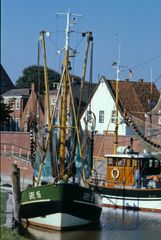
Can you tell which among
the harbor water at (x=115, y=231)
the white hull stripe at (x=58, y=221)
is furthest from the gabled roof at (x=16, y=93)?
the white hull stripe at (x=58, y=221)

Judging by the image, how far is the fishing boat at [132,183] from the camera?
130 feet

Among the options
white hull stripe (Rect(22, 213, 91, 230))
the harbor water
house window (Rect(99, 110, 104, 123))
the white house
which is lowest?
the harbor water

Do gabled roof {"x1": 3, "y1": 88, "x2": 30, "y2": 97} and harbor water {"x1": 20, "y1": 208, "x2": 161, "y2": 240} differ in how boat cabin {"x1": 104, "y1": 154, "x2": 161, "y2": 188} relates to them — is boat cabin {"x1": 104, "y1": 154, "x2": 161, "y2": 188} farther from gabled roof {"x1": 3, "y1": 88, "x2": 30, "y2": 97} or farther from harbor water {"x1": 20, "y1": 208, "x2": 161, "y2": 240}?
gabled roof {"x1": 3, "y1": 88, "x2": 30, "y2": 97}

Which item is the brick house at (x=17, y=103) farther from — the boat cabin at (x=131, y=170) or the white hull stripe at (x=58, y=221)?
the white hull stripe at (x=58, y=221)

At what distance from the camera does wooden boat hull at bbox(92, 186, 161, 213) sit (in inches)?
1544

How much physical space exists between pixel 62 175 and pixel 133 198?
11624 mm

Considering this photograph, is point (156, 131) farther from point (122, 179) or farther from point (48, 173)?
point (48, 173)

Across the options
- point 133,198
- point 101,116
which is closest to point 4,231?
point 133,198

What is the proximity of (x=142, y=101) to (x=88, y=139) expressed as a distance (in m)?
41.5

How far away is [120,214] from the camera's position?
37.3m

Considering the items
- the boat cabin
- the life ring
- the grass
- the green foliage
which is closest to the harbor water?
the green foliage

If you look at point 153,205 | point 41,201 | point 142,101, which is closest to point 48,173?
point 41,201

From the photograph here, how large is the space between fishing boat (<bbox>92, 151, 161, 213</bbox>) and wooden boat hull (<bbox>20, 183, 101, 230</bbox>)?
30.6 ft

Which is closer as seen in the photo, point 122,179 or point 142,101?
point 122,179
